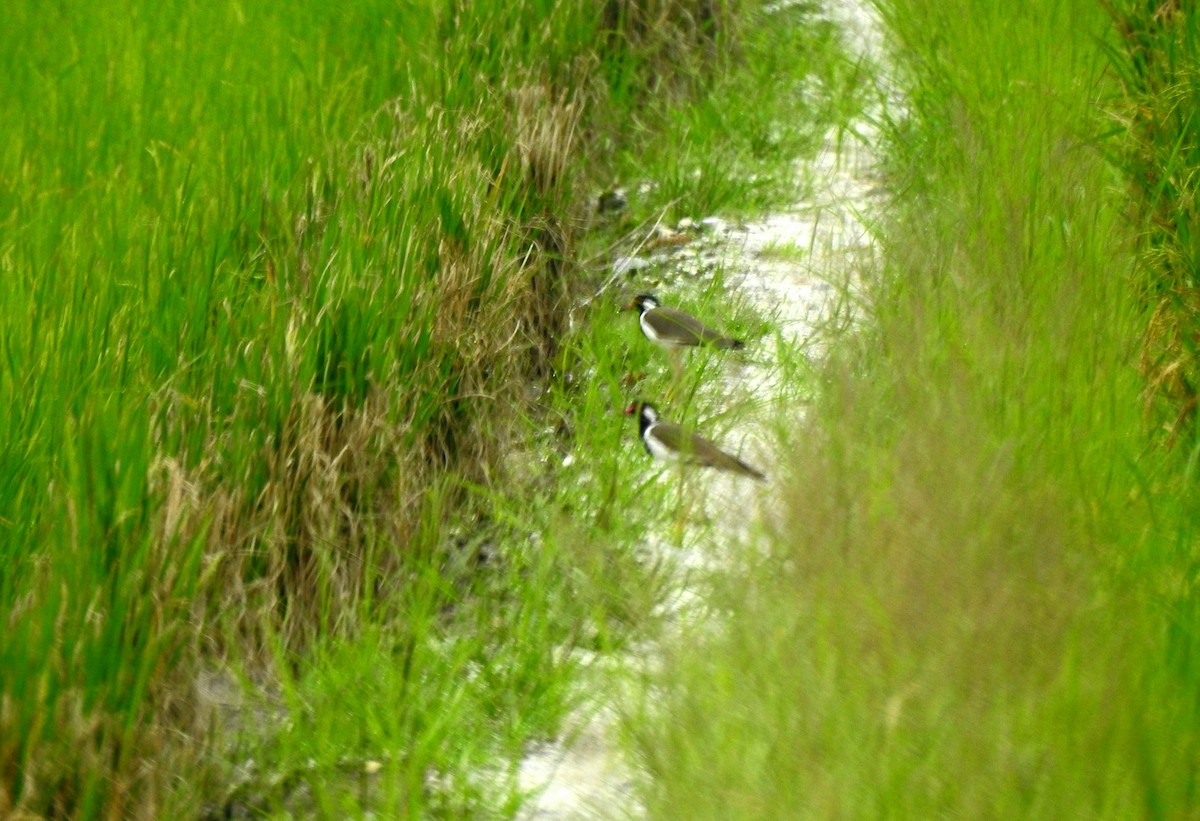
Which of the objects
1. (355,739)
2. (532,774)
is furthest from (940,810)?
(355,739)

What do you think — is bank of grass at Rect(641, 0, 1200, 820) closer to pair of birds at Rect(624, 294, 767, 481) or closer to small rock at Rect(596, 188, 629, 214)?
pair of birds at Rect(624, 294, 767, 481)

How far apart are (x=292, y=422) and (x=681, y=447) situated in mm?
762

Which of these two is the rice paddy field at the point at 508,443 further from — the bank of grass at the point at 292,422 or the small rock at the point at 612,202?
the small rock at the point at 612,202

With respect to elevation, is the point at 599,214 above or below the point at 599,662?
above

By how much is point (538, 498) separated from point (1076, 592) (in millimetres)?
1233

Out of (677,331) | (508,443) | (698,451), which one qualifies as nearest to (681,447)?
(698,451)

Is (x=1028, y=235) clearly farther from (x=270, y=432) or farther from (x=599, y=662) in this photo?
(x=270, y=432)

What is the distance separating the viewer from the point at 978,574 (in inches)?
76.5

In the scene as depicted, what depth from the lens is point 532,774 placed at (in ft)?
7.36

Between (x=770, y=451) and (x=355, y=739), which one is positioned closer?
(x=355, y=739)

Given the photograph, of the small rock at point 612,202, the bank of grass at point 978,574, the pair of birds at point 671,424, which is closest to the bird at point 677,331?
the pair of birds at point 671,424

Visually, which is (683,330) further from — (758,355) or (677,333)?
(758,355)

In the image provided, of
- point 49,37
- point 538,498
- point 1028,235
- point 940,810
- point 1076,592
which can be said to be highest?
point 49,37

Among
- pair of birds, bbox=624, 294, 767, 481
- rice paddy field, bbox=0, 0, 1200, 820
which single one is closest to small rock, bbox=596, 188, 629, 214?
rice paddy field, bbox=0, 0, 1200, 820
